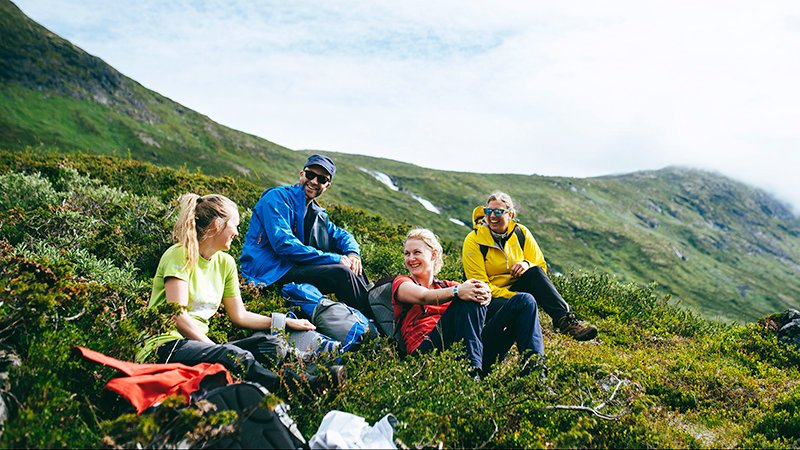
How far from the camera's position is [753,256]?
595ft

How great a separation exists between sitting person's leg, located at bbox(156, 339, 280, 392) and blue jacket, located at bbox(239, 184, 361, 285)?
2.72 meters

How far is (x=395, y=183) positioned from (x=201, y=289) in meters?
107

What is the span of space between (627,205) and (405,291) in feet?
590

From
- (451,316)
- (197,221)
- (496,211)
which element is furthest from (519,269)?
(197,221)

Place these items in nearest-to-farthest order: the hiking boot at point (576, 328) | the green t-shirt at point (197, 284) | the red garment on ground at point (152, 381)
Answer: the red garment on ground at point (152, 381)
the green t-shirt at point (197, 284)
the hiking boot at point (576, 328)

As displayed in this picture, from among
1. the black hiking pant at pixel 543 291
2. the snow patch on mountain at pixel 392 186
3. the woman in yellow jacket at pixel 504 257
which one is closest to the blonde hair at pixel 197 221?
the woman in yellow jacket at pixel 504 257

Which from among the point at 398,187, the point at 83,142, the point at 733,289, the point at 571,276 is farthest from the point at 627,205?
the point at 571,276

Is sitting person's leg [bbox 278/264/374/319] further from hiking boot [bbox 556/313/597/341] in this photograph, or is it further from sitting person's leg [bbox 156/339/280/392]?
hiking boot [bbox 556/313/597/341]

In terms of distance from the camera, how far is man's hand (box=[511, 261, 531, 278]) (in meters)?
7.26

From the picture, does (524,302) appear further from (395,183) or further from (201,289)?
(395,183)

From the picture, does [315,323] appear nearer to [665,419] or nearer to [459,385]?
[459,385]

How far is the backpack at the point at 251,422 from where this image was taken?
3.25 m

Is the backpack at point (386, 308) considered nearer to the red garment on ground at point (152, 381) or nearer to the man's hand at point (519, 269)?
the man's hand at point (519, 269)

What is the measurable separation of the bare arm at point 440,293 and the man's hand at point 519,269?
2106 mm
